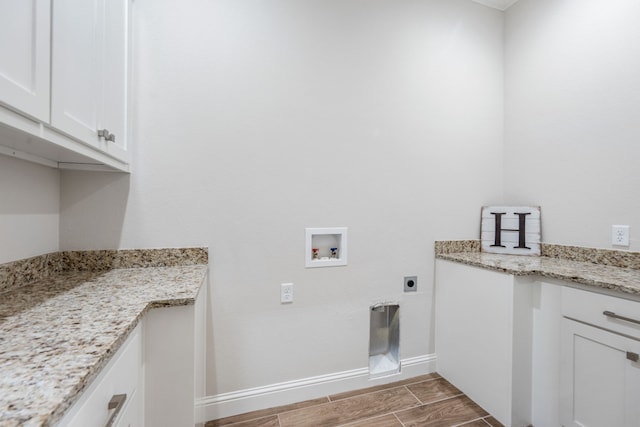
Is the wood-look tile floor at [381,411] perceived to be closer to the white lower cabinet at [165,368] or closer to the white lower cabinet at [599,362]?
the white lower cabinet at [599,362]

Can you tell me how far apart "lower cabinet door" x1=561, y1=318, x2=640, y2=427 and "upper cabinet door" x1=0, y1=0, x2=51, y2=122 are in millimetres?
2109

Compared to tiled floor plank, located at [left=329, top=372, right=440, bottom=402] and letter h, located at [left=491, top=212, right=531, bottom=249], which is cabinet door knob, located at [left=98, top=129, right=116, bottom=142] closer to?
tiled floor plank, located at [left=329, top=372, right=440, bottom=402]

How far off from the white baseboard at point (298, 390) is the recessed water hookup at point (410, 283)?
48cm

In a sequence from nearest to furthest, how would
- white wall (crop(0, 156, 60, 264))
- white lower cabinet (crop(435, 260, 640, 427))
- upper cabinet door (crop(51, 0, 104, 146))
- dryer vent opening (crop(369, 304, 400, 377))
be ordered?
upper cabinet door (crop(51, 0, 104, 146)), white wall (crop(0, 156, 60, 264)), white lower cabinet (crop(435, 260, 640, 427)), dryer vent opening (crop(369, 304, 400, 377))

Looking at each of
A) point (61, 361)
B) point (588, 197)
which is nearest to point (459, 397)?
point (588, 197)

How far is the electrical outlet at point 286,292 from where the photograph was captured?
64.1 inches

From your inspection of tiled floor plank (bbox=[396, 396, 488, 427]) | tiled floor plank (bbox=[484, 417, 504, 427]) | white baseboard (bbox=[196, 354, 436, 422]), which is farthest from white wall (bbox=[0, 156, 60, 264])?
tiled floor plank (bbox=[484, 417, 504, 427])

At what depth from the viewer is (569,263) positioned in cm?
163

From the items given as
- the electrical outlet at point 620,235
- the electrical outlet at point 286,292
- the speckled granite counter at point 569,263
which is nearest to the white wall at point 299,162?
the electrical outlet at point 286,292

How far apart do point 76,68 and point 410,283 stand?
76.7 inches

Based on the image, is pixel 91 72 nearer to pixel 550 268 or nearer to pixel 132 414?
pixel 132 414

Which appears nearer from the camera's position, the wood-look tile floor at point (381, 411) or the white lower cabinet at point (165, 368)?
the white lower cabinet at point (165, 368)

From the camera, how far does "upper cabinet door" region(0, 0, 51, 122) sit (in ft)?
1.96

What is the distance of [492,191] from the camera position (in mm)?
2098
